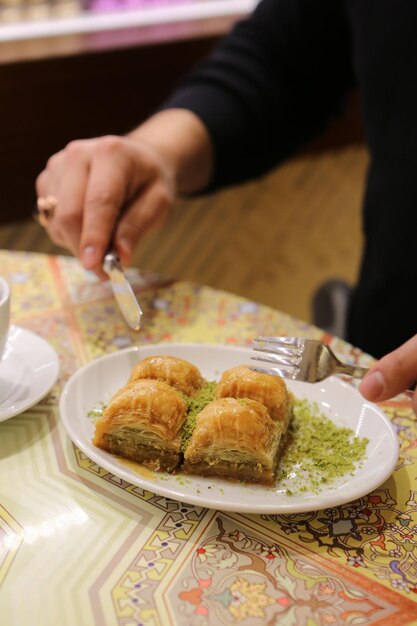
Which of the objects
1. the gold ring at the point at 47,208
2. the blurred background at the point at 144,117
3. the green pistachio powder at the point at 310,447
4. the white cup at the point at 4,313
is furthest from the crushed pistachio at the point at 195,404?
the blurred background at the point at 144,117

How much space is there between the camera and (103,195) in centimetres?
110

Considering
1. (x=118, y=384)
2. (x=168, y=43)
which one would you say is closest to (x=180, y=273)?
(x=168, y=43)

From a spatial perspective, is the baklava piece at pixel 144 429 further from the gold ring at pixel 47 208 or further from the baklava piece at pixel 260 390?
the gold ring at pixel 47 208

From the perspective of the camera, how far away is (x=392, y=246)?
127 cm

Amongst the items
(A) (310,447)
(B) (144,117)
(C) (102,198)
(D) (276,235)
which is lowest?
(D) (276,235)

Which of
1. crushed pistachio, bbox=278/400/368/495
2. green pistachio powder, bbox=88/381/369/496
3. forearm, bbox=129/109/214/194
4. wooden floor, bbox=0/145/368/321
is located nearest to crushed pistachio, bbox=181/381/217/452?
green pistachio powder, bbox=88/381/369/496

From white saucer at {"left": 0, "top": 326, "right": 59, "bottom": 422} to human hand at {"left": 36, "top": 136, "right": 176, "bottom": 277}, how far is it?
0.58 feet

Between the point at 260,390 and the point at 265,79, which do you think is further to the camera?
the point at 265,79

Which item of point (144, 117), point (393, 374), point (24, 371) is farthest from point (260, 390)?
point (144, 117)

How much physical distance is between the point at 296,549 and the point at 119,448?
8.5 inches

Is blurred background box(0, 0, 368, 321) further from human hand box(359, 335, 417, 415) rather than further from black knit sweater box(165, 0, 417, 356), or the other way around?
human hand box(359, 335, 417, 415)

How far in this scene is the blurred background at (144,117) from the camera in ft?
6.69

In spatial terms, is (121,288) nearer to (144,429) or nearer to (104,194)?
(104,194)

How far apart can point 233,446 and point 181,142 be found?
829mm
